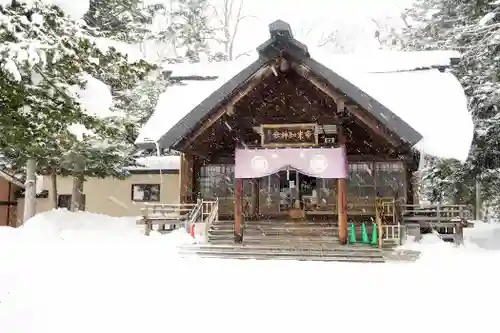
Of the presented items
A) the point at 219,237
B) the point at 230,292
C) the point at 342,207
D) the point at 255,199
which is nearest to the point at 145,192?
the point at 255,199

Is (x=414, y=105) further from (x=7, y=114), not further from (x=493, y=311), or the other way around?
(x=7, y=114)

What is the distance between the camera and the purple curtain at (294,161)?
12.9m

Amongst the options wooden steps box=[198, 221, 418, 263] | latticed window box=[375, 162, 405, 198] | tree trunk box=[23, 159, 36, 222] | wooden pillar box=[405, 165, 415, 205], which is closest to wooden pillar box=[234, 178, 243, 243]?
wooden steps box=[198, 221, 418, 263]

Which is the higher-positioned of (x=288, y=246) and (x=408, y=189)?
(x=408, y=189)

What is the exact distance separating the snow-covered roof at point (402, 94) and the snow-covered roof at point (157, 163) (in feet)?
20.0

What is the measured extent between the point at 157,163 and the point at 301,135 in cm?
1539

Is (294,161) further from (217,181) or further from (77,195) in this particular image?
(77,195)

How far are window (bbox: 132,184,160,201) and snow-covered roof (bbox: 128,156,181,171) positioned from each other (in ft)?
3.80

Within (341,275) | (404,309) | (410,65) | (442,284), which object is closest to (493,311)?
(404,309)

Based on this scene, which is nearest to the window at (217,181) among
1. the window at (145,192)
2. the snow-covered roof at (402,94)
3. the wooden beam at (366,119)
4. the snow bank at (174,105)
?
the snow bank at (174,105)

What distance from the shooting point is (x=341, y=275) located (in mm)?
10078

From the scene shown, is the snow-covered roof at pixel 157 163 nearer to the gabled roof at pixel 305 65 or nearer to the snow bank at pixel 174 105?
the snow bank at pixel 174 105

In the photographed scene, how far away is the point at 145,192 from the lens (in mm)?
27266

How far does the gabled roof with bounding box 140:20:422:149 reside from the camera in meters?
11.4
